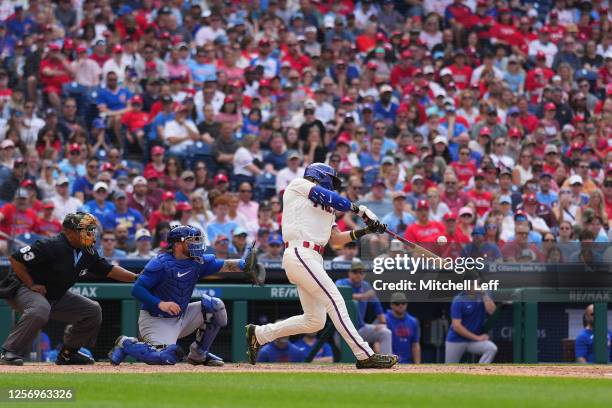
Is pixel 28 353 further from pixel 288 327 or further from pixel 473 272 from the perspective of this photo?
pixel 473 272

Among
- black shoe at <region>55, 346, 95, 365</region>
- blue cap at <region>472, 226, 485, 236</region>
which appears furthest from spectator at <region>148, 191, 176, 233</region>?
black shoe at <region>55, 346, 95, 365</region>

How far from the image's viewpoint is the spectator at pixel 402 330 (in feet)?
47.0

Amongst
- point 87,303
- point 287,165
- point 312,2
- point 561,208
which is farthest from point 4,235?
point 312,2

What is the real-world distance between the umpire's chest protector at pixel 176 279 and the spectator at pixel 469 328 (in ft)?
12.8

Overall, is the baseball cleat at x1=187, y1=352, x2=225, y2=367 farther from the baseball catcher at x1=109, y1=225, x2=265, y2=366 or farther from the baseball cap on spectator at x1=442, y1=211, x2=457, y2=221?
the baseball cap on spectator at x1=442, y1=211, x2=457, y2=221

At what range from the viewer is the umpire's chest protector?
11.2 m

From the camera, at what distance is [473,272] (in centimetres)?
1441

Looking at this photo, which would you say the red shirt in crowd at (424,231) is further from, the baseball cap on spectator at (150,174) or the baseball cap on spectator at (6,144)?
the baseball cap on spectator at (6,144)

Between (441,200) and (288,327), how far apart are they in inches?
259

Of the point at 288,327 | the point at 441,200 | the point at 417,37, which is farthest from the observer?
the point at 417,37

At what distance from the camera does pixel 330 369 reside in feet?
37.3

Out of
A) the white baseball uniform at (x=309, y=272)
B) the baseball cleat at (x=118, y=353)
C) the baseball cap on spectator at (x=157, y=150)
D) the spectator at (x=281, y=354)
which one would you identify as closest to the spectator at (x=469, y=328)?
the spectator at (x=281, y=354)

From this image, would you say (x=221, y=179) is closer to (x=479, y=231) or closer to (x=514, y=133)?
(x=479, y=231)

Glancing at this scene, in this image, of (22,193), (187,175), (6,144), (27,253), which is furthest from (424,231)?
(27,253)
